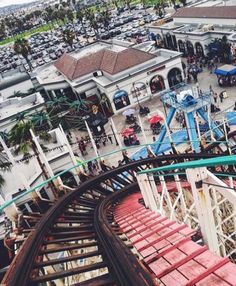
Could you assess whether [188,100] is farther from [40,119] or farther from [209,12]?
[209,12]

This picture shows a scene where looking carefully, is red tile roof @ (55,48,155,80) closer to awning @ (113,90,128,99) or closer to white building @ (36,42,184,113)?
white building @ (36,42,184,113)

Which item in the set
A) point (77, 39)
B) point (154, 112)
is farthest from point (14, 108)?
point (77, 39)

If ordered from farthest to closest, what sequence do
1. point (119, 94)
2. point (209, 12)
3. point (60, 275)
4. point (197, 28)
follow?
point (197, 28), point (209, 12), point (119, 94), point (60, 275)

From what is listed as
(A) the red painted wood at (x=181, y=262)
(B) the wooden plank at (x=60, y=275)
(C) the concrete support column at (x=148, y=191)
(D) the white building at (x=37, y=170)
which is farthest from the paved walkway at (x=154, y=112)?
(A) the red painted wood at (x=181, y=262)

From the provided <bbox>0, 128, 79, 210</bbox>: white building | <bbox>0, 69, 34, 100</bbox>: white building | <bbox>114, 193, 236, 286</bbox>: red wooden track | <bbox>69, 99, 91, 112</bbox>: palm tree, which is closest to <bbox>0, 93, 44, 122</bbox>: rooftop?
<bbox>69, 99, 91, 112</bbox>: palm tree

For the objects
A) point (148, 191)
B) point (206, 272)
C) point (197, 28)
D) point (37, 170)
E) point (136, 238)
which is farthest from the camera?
point (197, 28)

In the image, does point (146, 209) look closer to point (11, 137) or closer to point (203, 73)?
point (11, 137)

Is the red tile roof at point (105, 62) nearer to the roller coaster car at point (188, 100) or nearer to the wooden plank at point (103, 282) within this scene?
the roller coaster car at point (188, 100)

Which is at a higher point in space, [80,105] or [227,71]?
[80,105]
